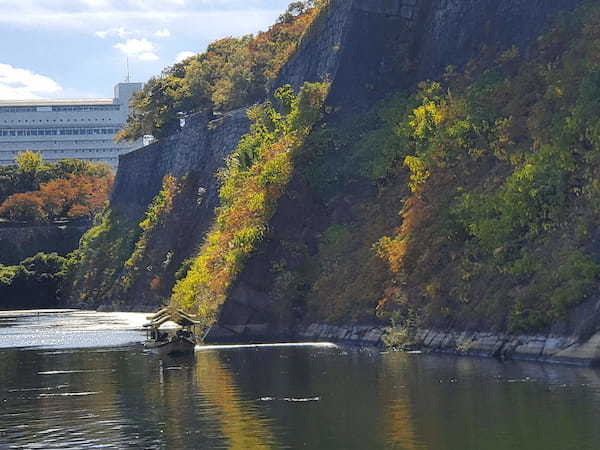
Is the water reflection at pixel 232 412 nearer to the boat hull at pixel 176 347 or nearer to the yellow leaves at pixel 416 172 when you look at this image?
the boat hull at pixel 176 347

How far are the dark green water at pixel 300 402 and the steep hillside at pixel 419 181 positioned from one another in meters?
5.97

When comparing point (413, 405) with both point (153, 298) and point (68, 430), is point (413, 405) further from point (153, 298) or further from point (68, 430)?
point (153, 298)

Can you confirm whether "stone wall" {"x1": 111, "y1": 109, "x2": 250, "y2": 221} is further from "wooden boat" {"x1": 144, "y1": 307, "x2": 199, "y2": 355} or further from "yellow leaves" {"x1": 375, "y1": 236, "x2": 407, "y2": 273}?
"yellow leaves" {"x1": 375, "y1": 236, "x2": 407, "y2": 273}

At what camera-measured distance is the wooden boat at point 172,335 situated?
233 feet

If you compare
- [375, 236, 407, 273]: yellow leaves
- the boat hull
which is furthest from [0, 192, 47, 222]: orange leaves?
the boat hull

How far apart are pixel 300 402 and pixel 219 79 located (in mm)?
115123

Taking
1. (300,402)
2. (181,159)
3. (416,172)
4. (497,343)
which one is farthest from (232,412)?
(181,159)

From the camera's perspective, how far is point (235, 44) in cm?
16512

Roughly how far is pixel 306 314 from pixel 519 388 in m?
36.8

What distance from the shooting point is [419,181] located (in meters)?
80.9

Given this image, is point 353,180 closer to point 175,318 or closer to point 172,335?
point 175,318

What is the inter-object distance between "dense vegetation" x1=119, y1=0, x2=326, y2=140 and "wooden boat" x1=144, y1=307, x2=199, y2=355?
52276 mm

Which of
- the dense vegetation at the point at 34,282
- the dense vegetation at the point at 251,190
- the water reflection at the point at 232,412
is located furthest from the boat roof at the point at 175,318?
the dense vegetation at the point at 34,282

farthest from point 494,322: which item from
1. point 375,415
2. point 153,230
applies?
point 153,230
